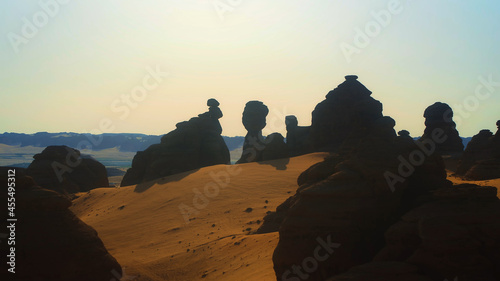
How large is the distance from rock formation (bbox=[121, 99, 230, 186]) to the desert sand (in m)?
3.73

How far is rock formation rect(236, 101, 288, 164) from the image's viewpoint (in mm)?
28672

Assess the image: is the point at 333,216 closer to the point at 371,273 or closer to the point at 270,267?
the point at 371,273

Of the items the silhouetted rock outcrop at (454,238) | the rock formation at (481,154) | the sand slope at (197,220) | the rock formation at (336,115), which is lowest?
the sand slope at (197,220)

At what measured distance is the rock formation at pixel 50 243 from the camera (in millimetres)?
7465

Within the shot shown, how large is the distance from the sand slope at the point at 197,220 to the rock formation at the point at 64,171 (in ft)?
12.0

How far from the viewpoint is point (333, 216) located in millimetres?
7352

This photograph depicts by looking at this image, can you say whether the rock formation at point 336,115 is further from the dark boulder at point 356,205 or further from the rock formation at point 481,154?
the dark boulder at point 356,205

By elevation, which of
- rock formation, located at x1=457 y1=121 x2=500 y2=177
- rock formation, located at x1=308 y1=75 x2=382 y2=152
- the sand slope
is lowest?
the sand slope

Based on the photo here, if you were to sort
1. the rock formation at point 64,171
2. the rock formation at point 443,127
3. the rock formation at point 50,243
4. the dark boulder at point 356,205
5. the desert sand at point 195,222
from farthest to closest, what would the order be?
the rock formation at point 443,127 < the rock formation at point 64,171 < the desert sand at point 195,222 < the rock formation at point 50,243 < the dark boulder at point 356,205

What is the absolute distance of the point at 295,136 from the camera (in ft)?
121

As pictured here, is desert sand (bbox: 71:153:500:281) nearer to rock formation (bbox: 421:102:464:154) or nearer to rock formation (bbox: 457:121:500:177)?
rock formation (bbox: 457:121:500:177)

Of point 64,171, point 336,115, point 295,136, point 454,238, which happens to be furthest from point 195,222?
point 295,136

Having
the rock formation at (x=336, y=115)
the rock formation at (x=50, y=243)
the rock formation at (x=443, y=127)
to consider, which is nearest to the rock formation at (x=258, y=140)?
the rock formation at (x=336, y=115)

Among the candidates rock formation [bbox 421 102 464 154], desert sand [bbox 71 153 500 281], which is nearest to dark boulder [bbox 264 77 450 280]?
desert sand [bbox 71 153 500 281]
